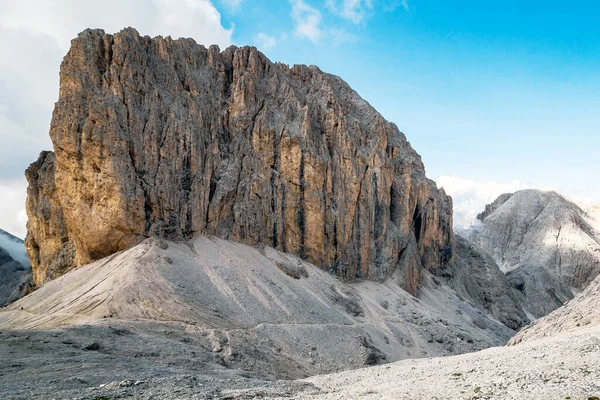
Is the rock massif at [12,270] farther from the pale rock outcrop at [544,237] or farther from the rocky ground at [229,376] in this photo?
the pale rock outcrop at [544,237]

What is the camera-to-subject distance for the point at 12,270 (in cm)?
10275

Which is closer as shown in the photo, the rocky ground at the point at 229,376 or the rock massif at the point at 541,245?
the rocky ground at the point at 229,376

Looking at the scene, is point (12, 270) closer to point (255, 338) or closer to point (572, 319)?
point (255, 338)

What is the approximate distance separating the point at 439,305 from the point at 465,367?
61.3 metres

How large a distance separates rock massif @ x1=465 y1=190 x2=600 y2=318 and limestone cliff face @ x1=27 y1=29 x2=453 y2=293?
41.0m

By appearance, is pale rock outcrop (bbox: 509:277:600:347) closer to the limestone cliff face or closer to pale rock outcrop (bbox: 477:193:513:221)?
the limestone cliff face

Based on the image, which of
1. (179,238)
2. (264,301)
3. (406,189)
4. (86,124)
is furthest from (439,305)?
(86,124)

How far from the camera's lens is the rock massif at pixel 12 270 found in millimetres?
84238

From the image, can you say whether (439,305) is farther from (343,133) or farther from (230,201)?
(230,201)

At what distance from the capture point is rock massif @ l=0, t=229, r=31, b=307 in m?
84.2

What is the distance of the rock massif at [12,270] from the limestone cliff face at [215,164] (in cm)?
1511

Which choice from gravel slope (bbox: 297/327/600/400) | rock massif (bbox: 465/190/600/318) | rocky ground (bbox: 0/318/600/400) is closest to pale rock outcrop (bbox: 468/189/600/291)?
rock massif (bbox: 465/190/600/318)

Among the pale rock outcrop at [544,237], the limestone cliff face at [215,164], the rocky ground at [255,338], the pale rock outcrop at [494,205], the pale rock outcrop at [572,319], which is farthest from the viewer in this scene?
the pale rock outcrop at [494,205]

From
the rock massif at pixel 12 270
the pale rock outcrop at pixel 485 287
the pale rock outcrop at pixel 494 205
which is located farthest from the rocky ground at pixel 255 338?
the pale rock outcrop at pixel 494 205
